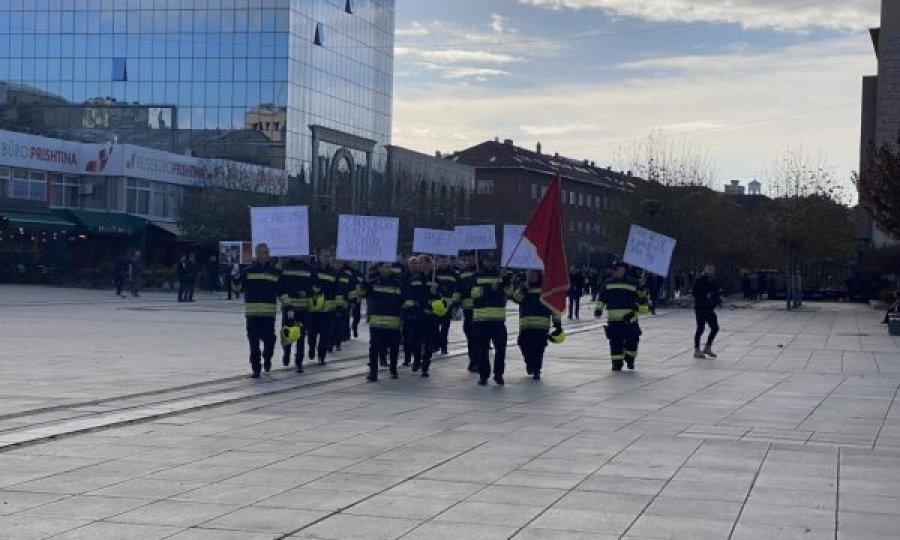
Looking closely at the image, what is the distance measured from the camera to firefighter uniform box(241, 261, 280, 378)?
61.4 feet

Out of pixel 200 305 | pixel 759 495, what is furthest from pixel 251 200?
pixel 759 495

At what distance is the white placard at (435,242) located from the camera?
30016 millimetres

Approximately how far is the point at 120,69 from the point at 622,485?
81.5m

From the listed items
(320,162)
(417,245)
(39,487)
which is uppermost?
(320,162)

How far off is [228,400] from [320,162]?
237ft

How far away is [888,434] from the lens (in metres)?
13.8

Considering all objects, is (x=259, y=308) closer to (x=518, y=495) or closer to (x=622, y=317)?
(x=622, y=317)

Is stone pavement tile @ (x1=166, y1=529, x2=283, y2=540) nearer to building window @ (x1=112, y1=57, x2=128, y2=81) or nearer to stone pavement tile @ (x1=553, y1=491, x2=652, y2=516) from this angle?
stone pavement tile @ (x1=553, y1=491, x2=652, y2=516)

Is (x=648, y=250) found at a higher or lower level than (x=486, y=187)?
lower

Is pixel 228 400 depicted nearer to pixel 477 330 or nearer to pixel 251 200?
pixel 477 330

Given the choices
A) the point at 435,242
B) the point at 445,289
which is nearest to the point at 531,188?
the point at 435,242

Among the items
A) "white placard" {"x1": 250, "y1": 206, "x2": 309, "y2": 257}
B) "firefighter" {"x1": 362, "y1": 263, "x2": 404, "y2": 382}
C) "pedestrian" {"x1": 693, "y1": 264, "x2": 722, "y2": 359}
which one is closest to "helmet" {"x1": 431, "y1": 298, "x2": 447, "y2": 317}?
"firefighter" {"x1": 362, "y1": 263, "x2": 404, "y2": 382}

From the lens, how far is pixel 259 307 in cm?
1878

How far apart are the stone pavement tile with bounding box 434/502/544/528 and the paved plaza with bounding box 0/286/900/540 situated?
0.07 feet
